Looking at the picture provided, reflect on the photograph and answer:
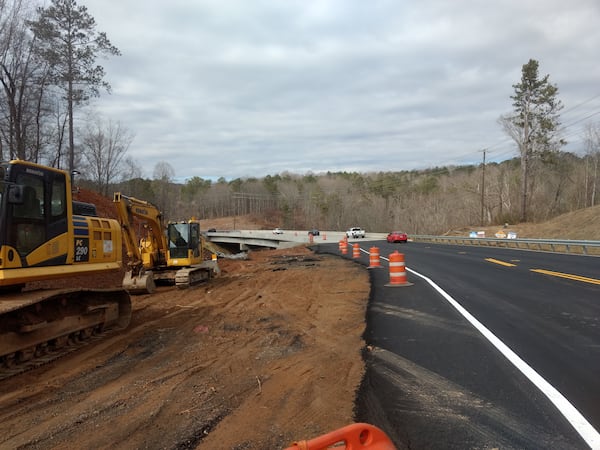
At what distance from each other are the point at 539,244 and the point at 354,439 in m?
33.3

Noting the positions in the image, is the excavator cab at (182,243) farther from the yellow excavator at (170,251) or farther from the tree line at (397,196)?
the tree line at (397,196)

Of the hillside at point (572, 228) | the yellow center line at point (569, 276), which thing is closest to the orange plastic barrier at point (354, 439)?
the yellow center line at point (569, 276)

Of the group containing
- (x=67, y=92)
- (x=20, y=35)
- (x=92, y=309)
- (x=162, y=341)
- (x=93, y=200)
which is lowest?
(x=162, y=341)

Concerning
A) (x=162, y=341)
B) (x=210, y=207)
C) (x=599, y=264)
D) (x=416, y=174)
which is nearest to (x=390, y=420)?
(x=162, y=341)

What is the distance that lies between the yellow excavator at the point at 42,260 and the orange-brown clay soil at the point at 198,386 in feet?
1.54

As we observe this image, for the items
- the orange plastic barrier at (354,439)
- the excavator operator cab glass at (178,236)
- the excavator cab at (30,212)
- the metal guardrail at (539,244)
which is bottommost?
the metal guardrail at (539,244)

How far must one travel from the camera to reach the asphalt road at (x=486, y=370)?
386 cm

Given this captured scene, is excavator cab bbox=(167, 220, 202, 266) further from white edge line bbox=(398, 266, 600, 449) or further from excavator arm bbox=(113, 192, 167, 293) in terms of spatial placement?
white edge line bbox=(398, 266, 600, 449)

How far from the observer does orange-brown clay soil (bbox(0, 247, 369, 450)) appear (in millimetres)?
4117

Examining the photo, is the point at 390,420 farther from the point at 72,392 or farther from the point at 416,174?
the point at 416,174

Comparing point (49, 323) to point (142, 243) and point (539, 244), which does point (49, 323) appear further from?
point (539, 244)

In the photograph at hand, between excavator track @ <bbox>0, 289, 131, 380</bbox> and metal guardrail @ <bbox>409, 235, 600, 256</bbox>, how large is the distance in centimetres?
2431

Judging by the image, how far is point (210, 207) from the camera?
151m

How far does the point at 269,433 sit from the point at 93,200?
32789 mm
